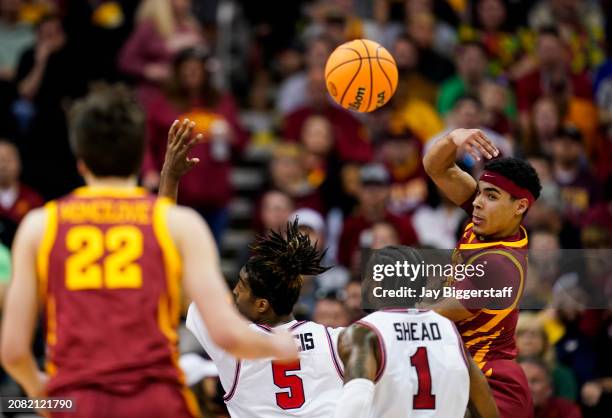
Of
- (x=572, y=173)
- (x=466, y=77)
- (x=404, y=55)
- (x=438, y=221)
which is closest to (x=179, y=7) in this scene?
(x=404, y=55)

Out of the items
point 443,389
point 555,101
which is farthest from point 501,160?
point 555,101

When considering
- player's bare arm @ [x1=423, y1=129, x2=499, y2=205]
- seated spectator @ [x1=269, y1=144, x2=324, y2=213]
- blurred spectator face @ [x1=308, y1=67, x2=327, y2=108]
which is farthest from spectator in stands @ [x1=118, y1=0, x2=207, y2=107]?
player's bare arm @ [x1=423, y1=129, x2=499, y2=205]

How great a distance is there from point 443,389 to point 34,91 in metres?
9.08

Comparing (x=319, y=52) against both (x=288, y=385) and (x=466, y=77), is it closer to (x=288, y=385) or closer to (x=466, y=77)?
(x=466, y=77)

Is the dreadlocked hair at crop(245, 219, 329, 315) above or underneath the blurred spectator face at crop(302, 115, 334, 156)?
underneath

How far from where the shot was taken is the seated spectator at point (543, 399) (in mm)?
10047

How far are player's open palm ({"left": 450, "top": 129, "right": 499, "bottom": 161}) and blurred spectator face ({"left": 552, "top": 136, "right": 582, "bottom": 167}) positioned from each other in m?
6.81

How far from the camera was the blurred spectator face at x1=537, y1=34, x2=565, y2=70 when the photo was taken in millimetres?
15180

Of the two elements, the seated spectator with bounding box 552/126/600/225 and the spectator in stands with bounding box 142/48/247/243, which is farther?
the seated spectator with bounding box 552/126/600/225

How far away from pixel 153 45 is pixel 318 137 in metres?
2.47

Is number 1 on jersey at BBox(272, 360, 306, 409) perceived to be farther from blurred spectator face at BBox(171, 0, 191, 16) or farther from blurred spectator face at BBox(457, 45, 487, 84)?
blurred spectator face at BBox(171, 0, 191, 16)

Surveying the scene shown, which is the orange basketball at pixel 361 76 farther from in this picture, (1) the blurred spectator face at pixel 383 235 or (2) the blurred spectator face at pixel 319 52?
(2) the blurred spectator face at pixel 319 52

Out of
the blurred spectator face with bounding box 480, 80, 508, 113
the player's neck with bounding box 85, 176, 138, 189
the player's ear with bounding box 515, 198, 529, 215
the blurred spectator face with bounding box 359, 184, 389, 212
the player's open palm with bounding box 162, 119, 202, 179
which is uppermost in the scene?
the blurred spectator face with bounding box 480, 80, 508, 113

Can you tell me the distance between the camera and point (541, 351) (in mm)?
10391
